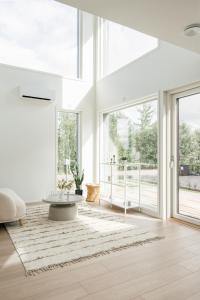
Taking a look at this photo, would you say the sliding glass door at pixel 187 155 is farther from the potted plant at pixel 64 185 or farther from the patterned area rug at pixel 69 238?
the potted plant at pixel 64 185

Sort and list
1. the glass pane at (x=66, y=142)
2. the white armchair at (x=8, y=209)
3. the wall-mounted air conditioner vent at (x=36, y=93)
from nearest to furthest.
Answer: the white armchair at (x=8, y=209) → the wall-mounted air conditioner vent at (x=36, y=93) → the glass pane at (x=66, y=142)

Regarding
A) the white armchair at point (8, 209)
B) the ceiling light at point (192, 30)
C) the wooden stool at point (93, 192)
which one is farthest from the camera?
the wooden stool at point (93, 192)

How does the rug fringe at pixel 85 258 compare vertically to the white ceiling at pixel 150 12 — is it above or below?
below

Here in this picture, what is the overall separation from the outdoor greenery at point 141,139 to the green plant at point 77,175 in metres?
1.05

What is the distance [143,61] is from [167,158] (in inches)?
75.0

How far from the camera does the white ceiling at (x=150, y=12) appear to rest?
192 cm

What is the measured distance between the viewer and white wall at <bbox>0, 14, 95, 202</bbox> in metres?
4.94

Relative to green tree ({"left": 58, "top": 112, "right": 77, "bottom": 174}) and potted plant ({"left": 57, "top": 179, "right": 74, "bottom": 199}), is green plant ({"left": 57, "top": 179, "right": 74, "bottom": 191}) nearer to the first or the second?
potted plant ({"left": 57, "top": 179, "right": 74, "bottom": 199})

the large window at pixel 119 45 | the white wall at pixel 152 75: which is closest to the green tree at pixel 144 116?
→ the white wall at pixel 152 75

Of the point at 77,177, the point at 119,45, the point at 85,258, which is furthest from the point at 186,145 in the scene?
the point at 119,45

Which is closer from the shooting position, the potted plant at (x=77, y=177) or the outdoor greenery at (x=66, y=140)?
the potted plant at (x=77, y=177)

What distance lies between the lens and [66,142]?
576 cm

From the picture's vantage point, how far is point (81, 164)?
587cm

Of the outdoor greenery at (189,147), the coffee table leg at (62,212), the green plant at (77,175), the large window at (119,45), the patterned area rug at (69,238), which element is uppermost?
the large window at (119,45)
